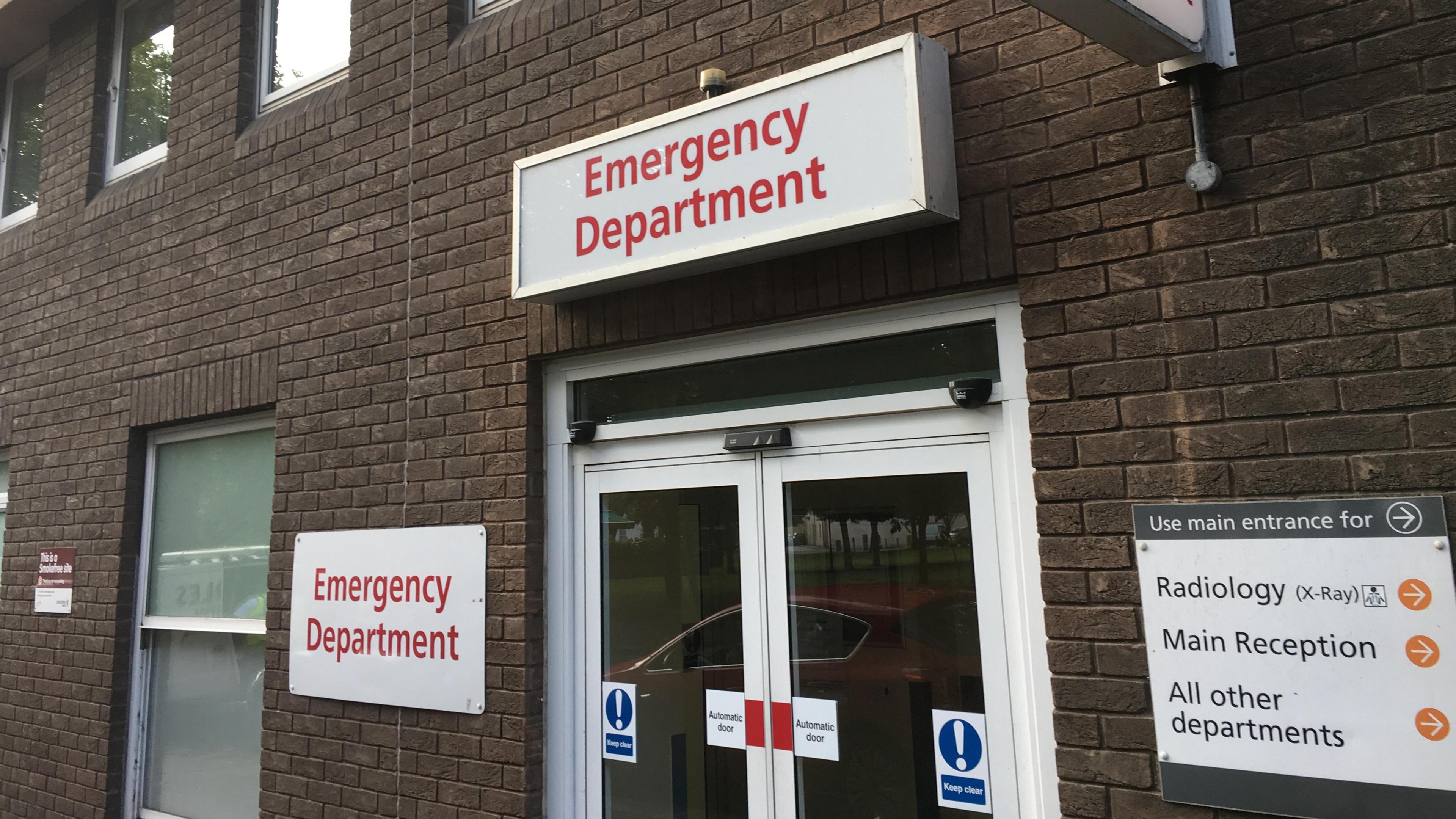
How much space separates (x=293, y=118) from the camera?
484 centimetres

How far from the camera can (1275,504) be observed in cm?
231

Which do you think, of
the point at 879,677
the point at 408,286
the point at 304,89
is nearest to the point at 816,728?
the point at 879,677

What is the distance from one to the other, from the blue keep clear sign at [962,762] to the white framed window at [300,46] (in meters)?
4.17

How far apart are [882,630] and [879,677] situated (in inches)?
5.6

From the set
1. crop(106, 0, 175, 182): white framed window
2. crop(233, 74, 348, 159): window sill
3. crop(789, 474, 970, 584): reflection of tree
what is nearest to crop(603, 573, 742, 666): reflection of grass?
crop(789, 474, 970, 584): reflection of tree

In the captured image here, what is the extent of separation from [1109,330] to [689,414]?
1.48 meters

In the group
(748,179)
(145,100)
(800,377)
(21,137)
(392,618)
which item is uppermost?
(21,137)

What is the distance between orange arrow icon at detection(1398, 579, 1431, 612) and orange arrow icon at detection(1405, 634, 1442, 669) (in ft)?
0.20

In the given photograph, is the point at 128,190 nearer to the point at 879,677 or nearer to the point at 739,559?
the point at 739,559

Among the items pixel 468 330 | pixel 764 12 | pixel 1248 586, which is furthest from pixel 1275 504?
pixel 468 330

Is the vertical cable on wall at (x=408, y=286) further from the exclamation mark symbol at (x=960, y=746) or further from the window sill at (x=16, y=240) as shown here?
the window sill at (x=16, y=240)

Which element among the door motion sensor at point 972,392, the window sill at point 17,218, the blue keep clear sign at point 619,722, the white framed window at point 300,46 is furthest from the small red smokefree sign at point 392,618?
the window sill at point 17,218

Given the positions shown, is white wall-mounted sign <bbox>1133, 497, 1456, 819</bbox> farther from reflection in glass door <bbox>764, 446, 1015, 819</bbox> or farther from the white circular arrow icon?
reflection in glass door <bbox>764, 446, 1015, 819</bbox>

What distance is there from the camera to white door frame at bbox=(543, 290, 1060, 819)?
2721 millimetres
